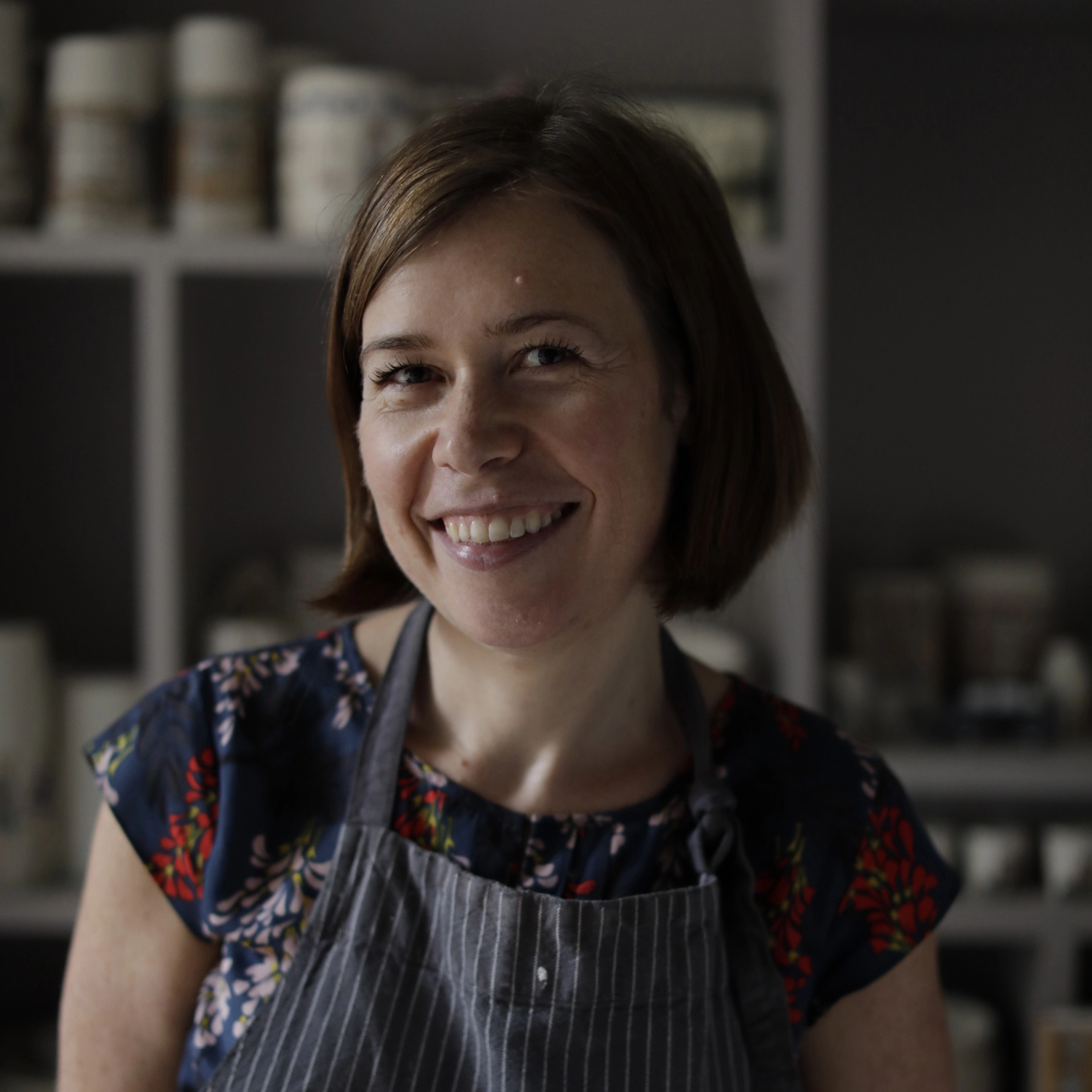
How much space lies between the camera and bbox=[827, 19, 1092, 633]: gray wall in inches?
69.6

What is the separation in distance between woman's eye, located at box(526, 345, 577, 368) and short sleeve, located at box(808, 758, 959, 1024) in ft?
1.44

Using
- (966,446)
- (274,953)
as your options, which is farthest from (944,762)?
(274,953)

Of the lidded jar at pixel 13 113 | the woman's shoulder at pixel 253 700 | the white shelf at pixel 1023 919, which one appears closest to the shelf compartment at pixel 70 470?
the lidded jar at pixel 13 113

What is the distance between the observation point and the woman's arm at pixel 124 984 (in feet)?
2.78

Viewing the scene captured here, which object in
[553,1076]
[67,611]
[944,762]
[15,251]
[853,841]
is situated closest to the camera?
[553,1076]

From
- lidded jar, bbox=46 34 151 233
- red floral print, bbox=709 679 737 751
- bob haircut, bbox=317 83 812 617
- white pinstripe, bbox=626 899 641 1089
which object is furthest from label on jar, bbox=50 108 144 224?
white pinstripe, bbox=626 899 641 1089

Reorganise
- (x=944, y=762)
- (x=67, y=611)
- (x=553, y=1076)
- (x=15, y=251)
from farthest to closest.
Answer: (x=67, y=611), (x=944, y=762), (x=15, y=251), (x=553, y=1076)

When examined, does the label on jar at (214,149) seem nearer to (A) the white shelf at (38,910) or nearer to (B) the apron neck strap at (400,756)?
(B) the apron neck strap at (400,756)

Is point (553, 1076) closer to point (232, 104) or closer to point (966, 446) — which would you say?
point (232, 104)

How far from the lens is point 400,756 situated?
887 millimetres

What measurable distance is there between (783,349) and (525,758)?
0.77 meters

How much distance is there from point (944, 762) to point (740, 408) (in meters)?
0.84

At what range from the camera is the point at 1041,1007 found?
155 cm

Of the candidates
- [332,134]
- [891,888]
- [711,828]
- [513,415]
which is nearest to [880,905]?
[891,888]
